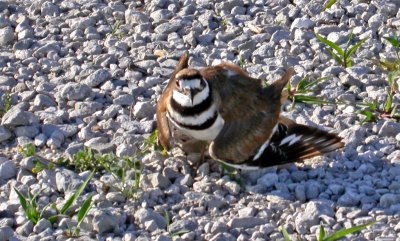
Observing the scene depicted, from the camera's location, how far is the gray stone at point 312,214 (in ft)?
18.9

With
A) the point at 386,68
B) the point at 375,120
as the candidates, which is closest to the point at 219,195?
the point at 375,120

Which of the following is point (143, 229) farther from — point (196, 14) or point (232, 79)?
point (196, 14)

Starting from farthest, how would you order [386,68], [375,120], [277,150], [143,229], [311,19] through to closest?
[311,19] < [386,68] < [375,120] < [277,150] < [143,229]

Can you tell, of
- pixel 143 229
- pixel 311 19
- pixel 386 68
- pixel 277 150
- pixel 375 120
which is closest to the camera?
pixel 143 229

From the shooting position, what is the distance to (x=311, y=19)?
7992 millimetres

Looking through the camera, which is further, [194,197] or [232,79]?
[232,79]

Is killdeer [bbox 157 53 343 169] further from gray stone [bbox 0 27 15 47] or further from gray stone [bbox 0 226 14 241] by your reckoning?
gray stone [bbox 0 27 15 47]

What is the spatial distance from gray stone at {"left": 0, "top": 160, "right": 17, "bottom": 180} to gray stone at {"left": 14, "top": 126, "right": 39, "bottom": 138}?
1.41ft

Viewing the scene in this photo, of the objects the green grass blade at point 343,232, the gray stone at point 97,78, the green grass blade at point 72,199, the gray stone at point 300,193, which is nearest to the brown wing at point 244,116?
the gray stone at point 300,193

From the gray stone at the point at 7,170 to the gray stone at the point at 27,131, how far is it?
43 centimetres

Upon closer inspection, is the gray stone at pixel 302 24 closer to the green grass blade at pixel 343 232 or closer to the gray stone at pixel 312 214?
the gray stone at pixel 312 214

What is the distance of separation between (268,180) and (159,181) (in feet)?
2.12

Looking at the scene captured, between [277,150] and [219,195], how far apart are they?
1.59 feet

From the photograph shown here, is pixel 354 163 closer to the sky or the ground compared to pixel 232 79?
closer to the ground
